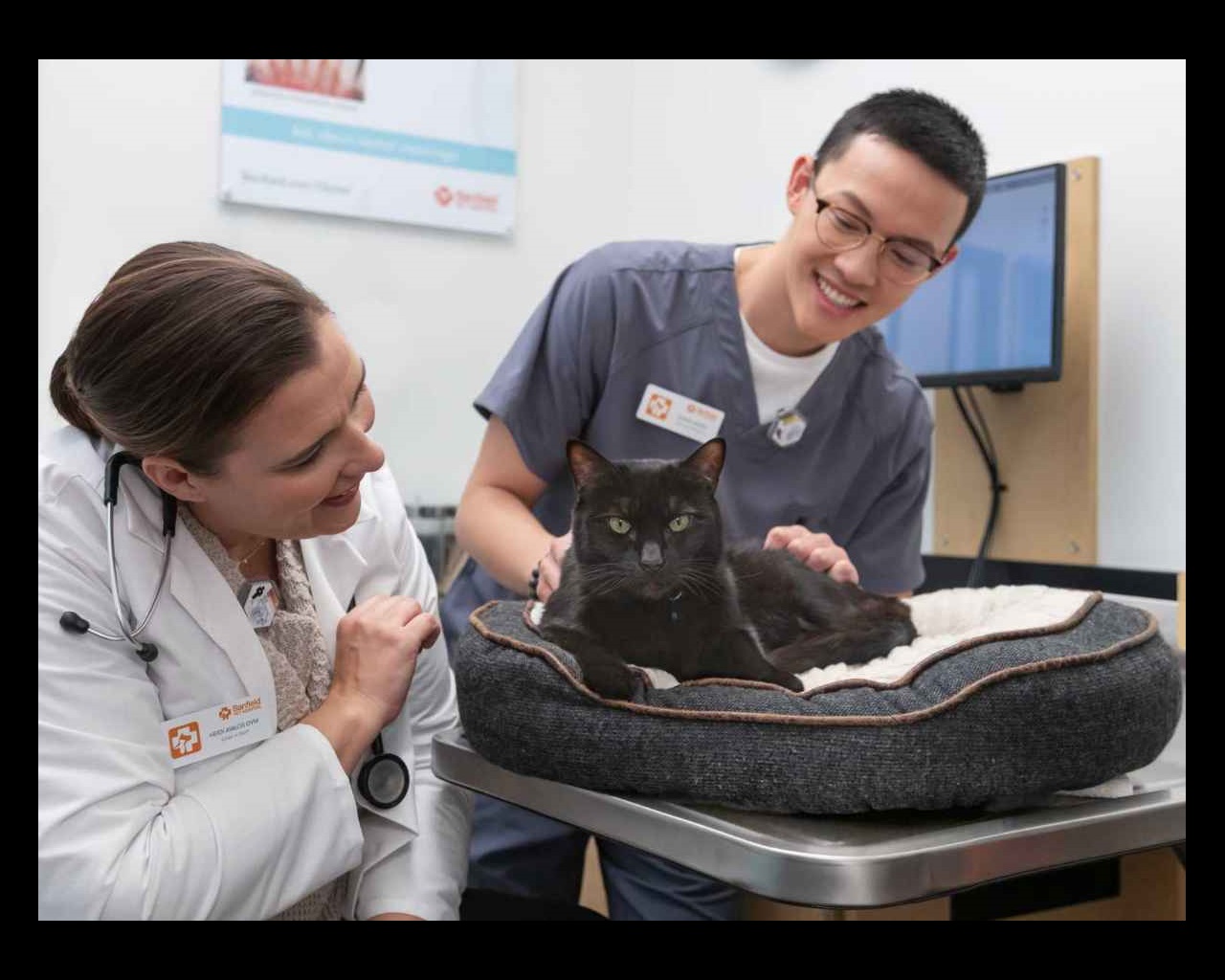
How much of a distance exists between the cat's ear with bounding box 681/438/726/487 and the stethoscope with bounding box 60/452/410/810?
0.39 metres

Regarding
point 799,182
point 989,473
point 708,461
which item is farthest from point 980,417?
point 708,461

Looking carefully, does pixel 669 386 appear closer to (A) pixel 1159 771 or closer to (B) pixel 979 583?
(A) pixel 1159 771

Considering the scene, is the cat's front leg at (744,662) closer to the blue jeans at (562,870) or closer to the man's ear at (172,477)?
the man's ear at (172,477)

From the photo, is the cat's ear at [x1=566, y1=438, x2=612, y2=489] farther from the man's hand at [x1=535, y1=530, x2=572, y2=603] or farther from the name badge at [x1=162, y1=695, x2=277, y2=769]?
the name badge at [x1=162, y1=695, x2=277, y2=769]

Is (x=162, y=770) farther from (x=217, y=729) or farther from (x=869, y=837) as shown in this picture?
(x=869, y=837)

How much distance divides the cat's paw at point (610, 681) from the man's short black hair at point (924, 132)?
0.71m

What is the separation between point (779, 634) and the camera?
979 mm

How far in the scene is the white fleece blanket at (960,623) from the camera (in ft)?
2.86

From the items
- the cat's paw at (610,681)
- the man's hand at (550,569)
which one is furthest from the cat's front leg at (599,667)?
the man's hand at (550,569)

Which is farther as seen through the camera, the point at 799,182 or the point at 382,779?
the point at 799,182

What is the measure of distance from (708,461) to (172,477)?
43 cm

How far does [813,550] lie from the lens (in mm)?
1095

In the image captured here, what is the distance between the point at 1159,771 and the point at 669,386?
708mm

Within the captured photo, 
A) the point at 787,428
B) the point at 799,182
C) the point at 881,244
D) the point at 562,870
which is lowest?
the point at 562,870
